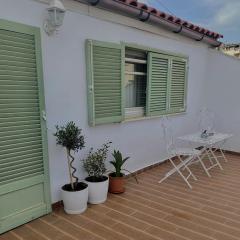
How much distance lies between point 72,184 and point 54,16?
2.08 meters

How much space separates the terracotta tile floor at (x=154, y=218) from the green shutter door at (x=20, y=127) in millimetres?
276

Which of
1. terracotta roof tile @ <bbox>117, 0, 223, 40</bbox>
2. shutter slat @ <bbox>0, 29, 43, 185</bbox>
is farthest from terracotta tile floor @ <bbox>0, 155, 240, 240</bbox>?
terracotta roof tile @ <bbox>117, 0, 223, 40</bbox>

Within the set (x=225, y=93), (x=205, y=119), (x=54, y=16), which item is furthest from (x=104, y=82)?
(x=225, y=93)

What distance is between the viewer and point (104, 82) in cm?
367

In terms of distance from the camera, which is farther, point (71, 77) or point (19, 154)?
point (71, 77)

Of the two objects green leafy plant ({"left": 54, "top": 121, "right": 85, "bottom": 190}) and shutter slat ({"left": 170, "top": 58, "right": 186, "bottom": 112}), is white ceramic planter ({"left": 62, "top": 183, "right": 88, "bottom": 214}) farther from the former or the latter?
shutter slat ({"left": 170, "top": 58, "right": 186, "bottom": 112})

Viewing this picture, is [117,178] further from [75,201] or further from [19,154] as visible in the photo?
[19,154]

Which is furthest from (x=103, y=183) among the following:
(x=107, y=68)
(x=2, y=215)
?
(x=107, y=68)

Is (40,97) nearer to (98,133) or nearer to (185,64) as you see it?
(98,133)

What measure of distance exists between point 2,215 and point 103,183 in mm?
1306

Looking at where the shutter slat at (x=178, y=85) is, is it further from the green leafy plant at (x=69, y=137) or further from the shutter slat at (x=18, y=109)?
the shutter slat at (x=18, y=109)

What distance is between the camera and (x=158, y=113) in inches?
192

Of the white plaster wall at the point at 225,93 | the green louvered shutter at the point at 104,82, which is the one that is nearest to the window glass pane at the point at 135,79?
the green louvered shutter at the point at 104,82

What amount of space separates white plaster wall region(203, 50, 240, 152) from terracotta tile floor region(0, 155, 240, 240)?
2.40 meters
